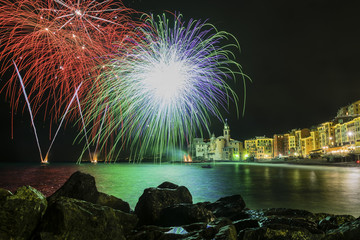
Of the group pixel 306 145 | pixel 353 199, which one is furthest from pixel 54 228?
pixel 306 145

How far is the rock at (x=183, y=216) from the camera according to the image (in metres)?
9.96

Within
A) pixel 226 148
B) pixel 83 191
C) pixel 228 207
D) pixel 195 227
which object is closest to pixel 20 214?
pixel 83 191

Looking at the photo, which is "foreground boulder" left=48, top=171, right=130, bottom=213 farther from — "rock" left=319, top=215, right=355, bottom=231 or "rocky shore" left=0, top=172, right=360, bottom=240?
"rock" left=319, top=215, right=355, bottom=231

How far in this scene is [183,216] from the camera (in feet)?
32.8

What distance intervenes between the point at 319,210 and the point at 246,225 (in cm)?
1030

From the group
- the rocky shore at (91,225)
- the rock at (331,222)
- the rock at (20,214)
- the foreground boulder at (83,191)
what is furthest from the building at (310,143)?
the rock at (20,214)

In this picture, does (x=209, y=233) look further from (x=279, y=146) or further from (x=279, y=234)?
(x=279, y=146)

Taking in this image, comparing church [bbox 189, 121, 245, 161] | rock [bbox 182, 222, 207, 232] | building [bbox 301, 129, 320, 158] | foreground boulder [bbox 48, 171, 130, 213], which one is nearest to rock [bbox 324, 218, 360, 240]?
rock [bbox 182, 222, 207, 232]

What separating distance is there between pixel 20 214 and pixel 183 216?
211 inches

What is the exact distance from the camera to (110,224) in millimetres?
7148

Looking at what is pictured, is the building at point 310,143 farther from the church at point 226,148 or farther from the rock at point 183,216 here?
the rock at point 183,216

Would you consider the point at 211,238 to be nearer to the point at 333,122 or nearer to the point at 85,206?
the point at 85,206

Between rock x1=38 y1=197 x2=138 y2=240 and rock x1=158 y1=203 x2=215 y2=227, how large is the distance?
3.11 metres

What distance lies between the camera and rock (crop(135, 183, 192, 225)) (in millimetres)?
10797
